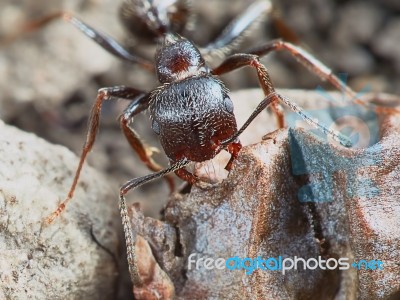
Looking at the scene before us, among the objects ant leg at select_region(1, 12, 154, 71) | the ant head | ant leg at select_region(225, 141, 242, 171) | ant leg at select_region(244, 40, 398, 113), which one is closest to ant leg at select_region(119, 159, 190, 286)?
ant leg at select_region(225, 141, 242, 171)

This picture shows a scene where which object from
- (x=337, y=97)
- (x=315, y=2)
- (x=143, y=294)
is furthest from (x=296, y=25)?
(x=143, y=294)

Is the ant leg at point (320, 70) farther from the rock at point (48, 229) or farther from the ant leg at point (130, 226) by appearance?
the rock at point (48, 229)

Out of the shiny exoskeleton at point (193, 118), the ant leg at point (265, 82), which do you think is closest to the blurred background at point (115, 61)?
the ant leg at point (265, 82)

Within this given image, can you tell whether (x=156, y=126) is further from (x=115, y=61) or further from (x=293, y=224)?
(x=115, y=61)

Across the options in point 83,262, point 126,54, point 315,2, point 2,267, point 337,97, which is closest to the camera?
point 2,267

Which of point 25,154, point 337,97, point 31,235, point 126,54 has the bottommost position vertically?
point 31,235

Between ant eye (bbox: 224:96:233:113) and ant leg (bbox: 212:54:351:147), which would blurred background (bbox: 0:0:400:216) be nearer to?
ant leg (bbox: 212:54:351:147)

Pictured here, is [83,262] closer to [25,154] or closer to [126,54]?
[25,154]
